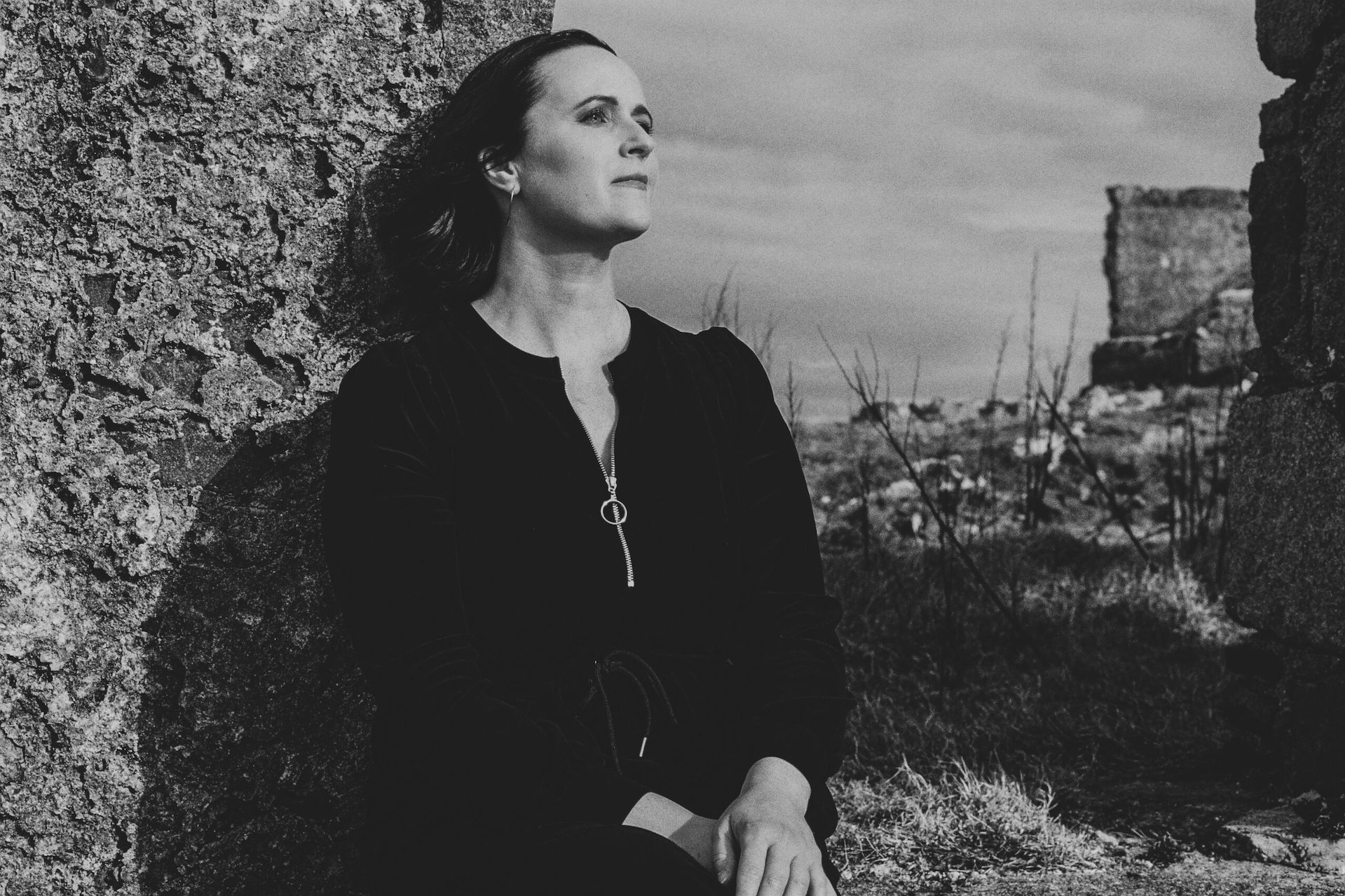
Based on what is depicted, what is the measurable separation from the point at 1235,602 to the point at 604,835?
257 centimetres

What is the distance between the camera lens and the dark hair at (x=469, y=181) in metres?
2.10

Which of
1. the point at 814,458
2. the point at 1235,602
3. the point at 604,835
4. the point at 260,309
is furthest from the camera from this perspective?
the point at 814,458

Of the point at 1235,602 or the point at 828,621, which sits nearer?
the point at 828,621

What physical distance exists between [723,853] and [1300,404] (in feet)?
7.60

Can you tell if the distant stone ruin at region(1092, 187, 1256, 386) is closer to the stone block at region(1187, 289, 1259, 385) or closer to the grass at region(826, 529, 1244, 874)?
the stone block at region(1187, 289, 1259, 385)

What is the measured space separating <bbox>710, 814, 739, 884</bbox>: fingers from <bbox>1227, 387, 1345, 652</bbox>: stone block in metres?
2.11

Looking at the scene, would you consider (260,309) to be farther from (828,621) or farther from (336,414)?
(828,621)

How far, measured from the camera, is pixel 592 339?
2.12 metres

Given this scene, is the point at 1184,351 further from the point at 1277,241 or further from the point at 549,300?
the point at 549,300

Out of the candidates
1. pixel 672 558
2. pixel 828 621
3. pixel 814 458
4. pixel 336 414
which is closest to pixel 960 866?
pixel 828 621

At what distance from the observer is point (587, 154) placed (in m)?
2.01

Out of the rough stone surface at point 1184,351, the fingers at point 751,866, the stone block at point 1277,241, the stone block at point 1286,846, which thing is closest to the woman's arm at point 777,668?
the fingers at point 751,866

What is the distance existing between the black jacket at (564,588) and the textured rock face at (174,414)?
297 mm

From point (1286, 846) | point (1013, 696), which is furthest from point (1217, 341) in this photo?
point (1286, 846)
